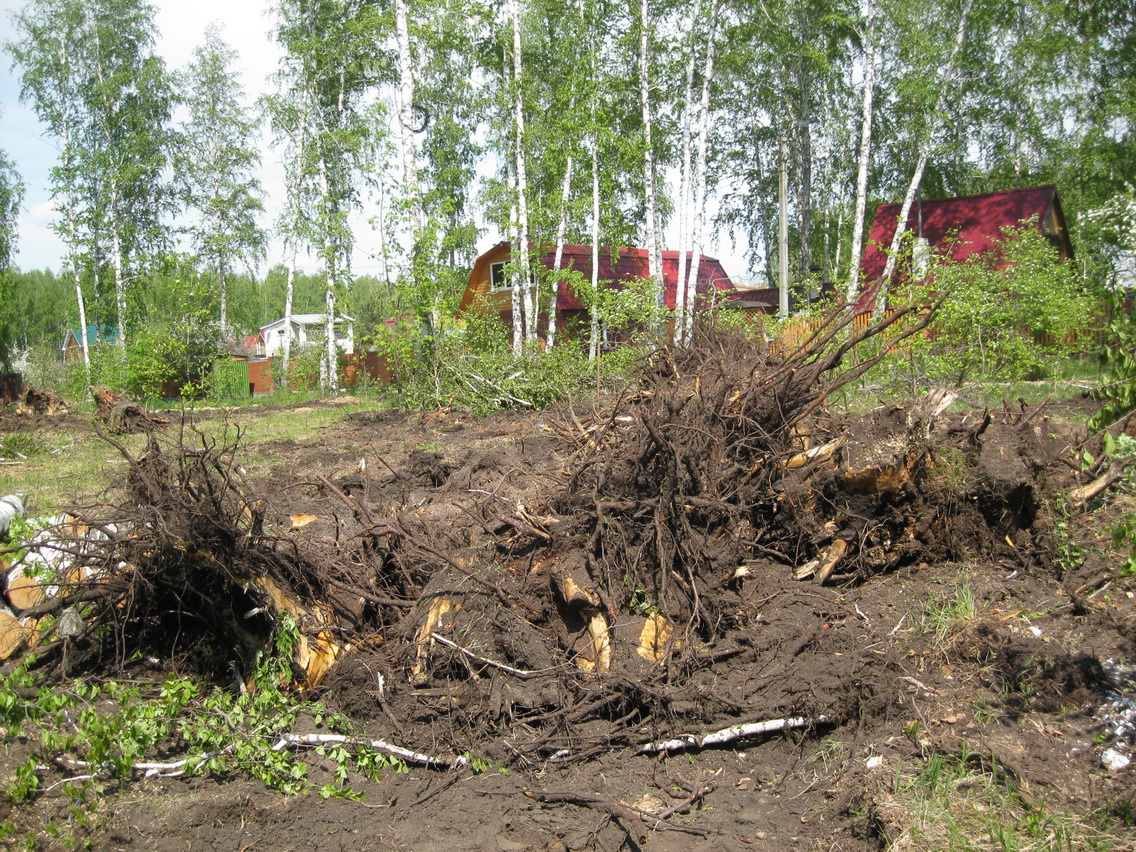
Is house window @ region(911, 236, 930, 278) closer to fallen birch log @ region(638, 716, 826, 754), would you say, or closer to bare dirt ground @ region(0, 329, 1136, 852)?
bare dirt ground @ region(0, 329, 1136, 852)

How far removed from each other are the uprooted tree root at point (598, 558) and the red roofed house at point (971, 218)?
60.9 feet

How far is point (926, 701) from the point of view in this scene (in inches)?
158

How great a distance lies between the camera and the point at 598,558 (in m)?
4.72

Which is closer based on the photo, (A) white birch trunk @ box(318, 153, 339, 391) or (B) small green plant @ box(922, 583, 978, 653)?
(B) small green plant @ box(922, 583, 978, 653)

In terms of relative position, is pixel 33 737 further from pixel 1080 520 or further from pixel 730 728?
pixel 1080 520

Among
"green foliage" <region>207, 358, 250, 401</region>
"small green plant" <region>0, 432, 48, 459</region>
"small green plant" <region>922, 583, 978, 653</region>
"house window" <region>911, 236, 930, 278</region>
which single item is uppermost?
"house window" <region>911, 236, 930, 278</region>

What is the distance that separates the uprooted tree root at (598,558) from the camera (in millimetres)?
4227

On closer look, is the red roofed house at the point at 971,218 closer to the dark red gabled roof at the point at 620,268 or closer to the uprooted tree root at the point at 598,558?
the dark red gabled roof at the point at 620,268

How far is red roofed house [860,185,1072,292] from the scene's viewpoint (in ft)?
74.7

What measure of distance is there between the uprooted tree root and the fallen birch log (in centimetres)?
2

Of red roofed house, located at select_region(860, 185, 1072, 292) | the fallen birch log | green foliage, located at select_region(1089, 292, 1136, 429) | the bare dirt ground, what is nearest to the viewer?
the bare dirt ground

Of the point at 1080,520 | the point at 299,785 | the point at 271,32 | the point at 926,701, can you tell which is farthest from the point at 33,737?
the point at 271,32

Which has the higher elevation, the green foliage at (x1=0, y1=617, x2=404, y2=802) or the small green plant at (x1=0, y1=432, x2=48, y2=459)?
the small green plant at (x1=0, y1=432, x2=48, y2=459)

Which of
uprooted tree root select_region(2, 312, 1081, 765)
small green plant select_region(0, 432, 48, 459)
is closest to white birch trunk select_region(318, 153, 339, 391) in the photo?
small green plant select_region(0, 432, 48, 459)
